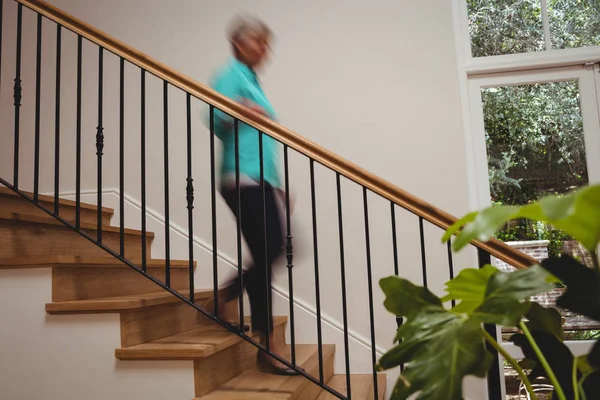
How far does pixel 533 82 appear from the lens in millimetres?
3059

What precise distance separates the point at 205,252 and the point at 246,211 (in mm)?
1028

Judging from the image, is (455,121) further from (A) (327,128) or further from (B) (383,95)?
(A) (327,128)

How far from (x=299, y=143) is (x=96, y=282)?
3.26 feet

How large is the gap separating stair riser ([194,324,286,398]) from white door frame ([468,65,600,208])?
159 centimetres

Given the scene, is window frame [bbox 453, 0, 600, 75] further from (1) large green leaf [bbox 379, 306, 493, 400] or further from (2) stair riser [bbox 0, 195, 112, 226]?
(1) large green leaf [bbox 379, 306, 493, 400]

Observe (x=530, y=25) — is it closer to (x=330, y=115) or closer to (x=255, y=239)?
(x=330, y=115)

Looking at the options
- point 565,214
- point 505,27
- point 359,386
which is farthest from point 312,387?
point 505,27

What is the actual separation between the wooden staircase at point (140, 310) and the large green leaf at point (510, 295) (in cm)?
107

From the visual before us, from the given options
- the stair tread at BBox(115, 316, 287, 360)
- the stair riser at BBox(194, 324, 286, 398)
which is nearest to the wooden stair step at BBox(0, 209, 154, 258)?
the stair tread at BBox(115, 316, 287, 360)

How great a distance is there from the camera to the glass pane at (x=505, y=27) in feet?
10.2

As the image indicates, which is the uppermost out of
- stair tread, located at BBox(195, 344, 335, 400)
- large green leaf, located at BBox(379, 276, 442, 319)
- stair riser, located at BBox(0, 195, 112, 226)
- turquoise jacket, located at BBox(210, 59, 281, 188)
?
turquoise jacket, located at BBox(210, 59, 281, 188)

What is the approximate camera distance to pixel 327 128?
3.09 meters

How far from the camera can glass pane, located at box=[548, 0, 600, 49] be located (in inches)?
121

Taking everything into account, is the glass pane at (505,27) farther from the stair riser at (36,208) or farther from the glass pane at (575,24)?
the stair riser at (36,208)
